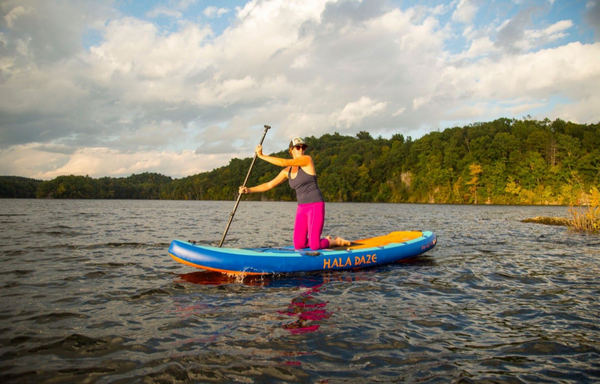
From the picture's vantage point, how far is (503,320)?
16.3ft

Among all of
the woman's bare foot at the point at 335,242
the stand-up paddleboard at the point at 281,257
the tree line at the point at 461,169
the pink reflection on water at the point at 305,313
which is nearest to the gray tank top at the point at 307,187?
the stand-up paddleboard at the point at 281,257

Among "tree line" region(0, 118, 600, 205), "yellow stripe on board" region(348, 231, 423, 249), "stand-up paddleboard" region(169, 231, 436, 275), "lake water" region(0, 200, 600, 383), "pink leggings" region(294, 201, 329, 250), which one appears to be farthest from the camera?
"tree line" region(0, 118, 600, 205)

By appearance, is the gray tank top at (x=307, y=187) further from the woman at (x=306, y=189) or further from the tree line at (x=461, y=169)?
Answer: the tree line at (x=461, y=169)

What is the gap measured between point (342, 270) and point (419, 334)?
3919 mm

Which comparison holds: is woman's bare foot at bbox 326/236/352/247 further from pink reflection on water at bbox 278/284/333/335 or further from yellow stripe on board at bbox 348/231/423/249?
pink reflection on water at bbox 278/284/333/335

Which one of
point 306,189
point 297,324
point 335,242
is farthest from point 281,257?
point 297,324

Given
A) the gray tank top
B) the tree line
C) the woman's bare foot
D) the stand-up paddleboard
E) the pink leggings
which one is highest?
the tree line

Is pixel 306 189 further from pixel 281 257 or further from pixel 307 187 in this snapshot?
pixel 281 257

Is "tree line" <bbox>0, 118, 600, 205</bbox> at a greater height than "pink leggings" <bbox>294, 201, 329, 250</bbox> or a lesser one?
greater

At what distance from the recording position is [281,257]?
7559mm

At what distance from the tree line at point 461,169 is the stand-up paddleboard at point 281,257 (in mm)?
53893

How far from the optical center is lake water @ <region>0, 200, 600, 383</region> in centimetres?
344

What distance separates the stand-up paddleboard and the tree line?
53.9m

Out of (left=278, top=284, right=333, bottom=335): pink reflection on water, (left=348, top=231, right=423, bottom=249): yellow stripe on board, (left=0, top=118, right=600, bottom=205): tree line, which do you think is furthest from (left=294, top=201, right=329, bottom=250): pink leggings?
(left=0, top=118, right=600, bottom=205): tree line
